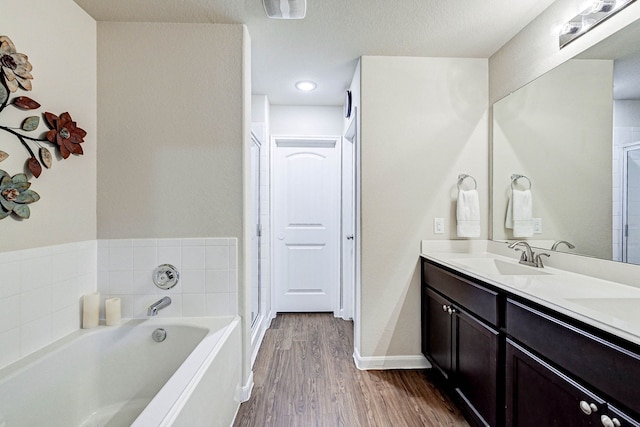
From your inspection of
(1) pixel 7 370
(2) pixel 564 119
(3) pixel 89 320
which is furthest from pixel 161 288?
(2) pixel 564 119

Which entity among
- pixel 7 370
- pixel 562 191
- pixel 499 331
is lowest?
pixel 7 370

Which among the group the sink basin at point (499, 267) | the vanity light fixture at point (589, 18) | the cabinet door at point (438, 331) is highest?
the vanity light fixture at point (589, 18)

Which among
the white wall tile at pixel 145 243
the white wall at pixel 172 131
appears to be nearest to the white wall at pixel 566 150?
the white wall at pixel 172 131

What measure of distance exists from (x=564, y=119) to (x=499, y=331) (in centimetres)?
124

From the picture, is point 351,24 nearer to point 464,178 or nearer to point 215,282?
point 464,178

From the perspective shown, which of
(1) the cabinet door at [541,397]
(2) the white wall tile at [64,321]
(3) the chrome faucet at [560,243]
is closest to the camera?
(1) the cabinet door at [541,397]

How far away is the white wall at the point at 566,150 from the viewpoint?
1.43m

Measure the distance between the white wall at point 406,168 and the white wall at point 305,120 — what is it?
1077 millimetres

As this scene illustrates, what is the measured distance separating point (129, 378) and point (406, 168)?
218 cm

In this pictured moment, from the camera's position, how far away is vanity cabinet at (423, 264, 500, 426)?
1.41m

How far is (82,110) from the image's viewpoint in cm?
169

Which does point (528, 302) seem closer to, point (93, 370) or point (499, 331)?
point (499, 331)

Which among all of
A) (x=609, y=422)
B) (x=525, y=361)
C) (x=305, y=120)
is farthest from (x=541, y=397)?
(x=305, y=120)

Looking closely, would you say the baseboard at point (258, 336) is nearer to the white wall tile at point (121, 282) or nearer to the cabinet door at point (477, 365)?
the white wall tile at point (121, 282)
